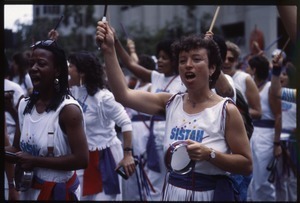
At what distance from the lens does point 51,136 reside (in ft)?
12.5

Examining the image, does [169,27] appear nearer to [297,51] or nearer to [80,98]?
[80,98]

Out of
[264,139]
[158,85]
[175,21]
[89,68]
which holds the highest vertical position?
[175,21]

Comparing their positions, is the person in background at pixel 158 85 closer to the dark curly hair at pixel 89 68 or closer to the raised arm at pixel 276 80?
the dark curly hair at pixel 89 68

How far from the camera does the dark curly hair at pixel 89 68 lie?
5715 mm

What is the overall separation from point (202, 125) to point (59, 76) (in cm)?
108

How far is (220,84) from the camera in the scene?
4.41 meters

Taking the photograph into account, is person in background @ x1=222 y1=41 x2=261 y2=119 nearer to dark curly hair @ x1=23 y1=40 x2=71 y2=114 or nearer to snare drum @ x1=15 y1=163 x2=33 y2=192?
dark curly hair @ x1=23 y1=40 x2=71 y2=114

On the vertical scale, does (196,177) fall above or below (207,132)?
below

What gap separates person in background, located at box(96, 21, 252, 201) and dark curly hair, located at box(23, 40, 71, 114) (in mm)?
402

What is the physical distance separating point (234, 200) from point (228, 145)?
417 millimetres

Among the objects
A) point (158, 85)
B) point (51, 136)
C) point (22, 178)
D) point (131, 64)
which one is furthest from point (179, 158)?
point (158, 85)

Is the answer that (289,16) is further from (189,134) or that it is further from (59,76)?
(59,76)

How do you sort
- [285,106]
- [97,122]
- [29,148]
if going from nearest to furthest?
[29,148] < [97,122] < [285,106]

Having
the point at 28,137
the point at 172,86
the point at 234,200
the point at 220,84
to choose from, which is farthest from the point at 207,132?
the point at 172,86
